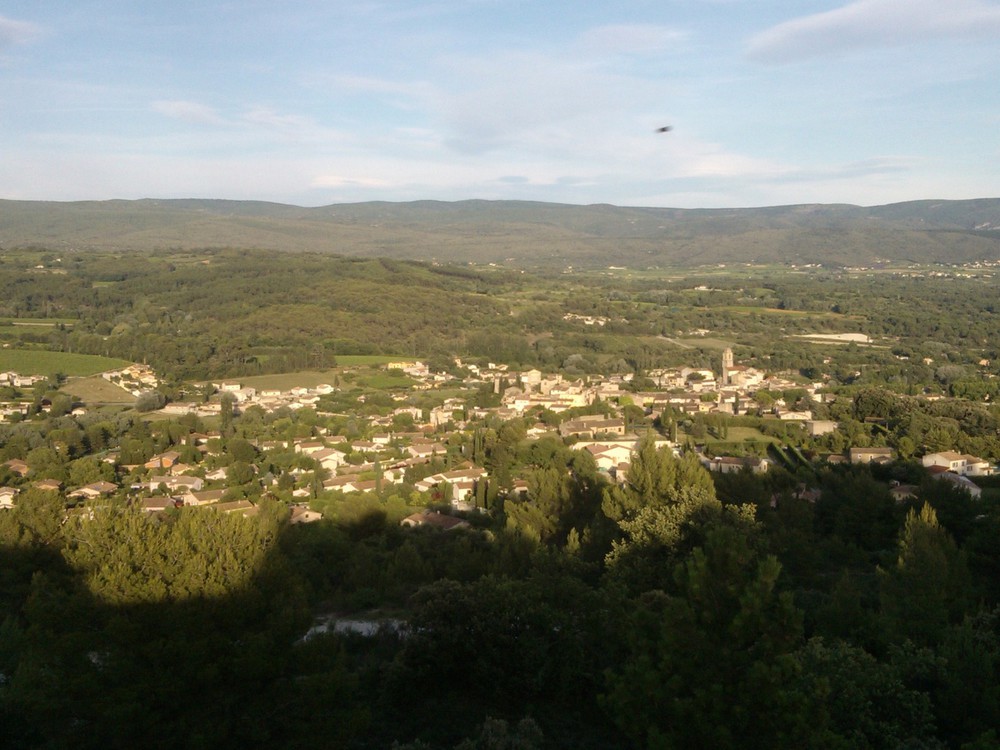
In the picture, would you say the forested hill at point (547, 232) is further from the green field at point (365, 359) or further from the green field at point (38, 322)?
the green field at point (365, 359)

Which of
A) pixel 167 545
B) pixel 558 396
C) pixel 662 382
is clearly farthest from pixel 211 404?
pixel 167 545

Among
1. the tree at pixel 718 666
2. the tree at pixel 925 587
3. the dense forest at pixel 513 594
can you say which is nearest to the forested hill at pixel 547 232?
the dense forest at pixel 513 594

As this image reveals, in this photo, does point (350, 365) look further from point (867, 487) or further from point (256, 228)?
point (256, 228)

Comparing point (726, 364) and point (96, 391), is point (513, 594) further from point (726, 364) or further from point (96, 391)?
point (726, 364)

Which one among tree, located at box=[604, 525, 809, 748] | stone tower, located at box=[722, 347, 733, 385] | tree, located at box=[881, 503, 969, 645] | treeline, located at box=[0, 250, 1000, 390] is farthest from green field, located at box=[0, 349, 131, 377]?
tree, located at box=[604, 525, 809, 748]

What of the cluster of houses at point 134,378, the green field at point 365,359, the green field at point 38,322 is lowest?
the green field at point 365,359

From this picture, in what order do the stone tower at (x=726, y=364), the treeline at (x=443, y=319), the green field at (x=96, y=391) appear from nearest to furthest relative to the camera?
the green field at (x=96, y=391)
the stone tower at (x=726, y=364)
the treeline at (x=443, y=319)
